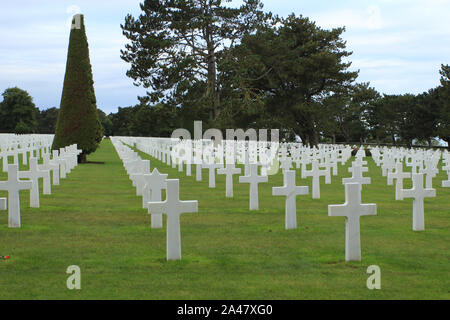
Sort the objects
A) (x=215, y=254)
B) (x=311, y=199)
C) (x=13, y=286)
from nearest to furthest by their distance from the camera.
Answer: (x=13, y=286) < (x=215, y=254) < (x=311, y=199)

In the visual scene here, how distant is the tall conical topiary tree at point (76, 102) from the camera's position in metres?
25.5

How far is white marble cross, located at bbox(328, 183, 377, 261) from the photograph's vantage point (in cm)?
682

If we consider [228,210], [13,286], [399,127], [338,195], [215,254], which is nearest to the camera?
[13,286]

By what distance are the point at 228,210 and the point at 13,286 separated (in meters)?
5.95

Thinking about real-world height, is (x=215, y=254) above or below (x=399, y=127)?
below

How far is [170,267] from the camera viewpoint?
6453 mm

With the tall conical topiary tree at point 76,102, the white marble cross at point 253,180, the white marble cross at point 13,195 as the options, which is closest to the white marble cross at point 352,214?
the white marble cross at point 253,180

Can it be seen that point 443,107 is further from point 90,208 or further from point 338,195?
point 90,208

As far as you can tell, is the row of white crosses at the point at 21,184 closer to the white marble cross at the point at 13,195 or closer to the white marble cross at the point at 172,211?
the white marble cross at the point at 13,195

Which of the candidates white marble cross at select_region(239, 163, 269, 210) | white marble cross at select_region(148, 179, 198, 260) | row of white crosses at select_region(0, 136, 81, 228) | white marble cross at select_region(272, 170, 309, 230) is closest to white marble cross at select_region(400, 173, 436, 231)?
white marble cross at select_region(272, 170, 309, 230)

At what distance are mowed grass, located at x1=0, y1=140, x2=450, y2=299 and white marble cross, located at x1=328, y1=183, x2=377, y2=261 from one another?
0.17 meters

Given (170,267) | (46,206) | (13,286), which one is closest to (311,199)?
(46,206)

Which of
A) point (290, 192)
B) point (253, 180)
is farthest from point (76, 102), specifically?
point (290, 192)

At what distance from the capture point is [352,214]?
6918 mm
